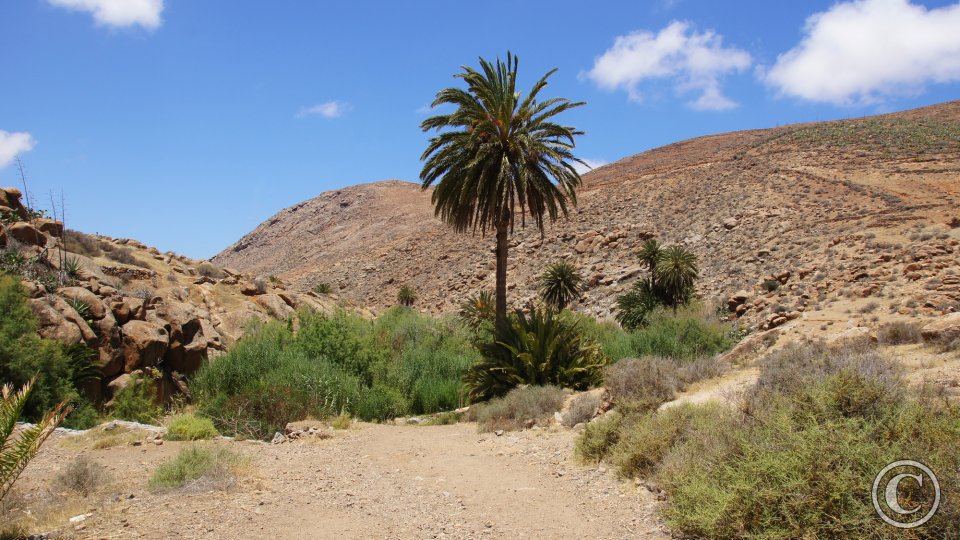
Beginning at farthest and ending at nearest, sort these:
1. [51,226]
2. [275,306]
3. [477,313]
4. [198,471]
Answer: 1. [477,313]
2. [275,306]
3. [51,226]
4. [198,471]

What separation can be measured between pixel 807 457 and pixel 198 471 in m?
7.02

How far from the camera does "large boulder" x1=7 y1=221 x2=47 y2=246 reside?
19422 millimetres

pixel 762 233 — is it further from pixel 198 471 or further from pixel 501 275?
pixel 198 471

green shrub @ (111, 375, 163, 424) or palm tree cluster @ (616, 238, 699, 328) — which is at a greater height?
palm tree cluster @ (616, 238, 699, 328)

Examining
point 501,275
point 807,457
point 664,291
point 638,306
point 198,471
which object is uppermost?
point 501,275

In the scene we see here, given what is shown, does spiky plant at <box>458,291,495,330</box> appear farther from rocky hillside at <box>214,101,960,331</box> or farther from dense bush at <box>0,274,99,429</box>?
dense bush at <box>0,274,99,429</box>

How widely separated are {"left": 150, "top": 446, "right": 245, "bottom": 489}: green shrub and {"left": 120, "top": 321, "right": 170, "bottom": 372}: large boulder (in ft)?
29.6

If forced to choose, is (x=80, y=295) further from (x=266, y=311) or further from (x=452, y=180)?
(x=266, y=311)

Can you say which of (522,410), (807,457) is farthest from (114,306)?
(807,457)

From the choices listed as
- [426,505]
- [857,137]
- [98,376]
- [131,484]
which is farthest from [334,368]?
[857,137]

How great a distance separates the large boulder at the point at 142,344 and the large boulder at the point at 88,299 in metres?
0.70

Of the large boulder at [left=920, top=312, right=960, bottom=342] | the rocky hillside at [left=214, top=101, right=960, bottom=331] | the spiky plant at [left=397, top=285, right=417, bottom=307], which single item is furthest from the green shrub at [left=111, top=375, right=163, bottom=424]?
the spiky plant at [left=397, top=285, right=417, bottom=307]

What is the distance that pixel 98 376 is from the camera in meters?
14.8

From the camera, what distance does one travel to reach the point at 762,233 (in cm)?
3400
